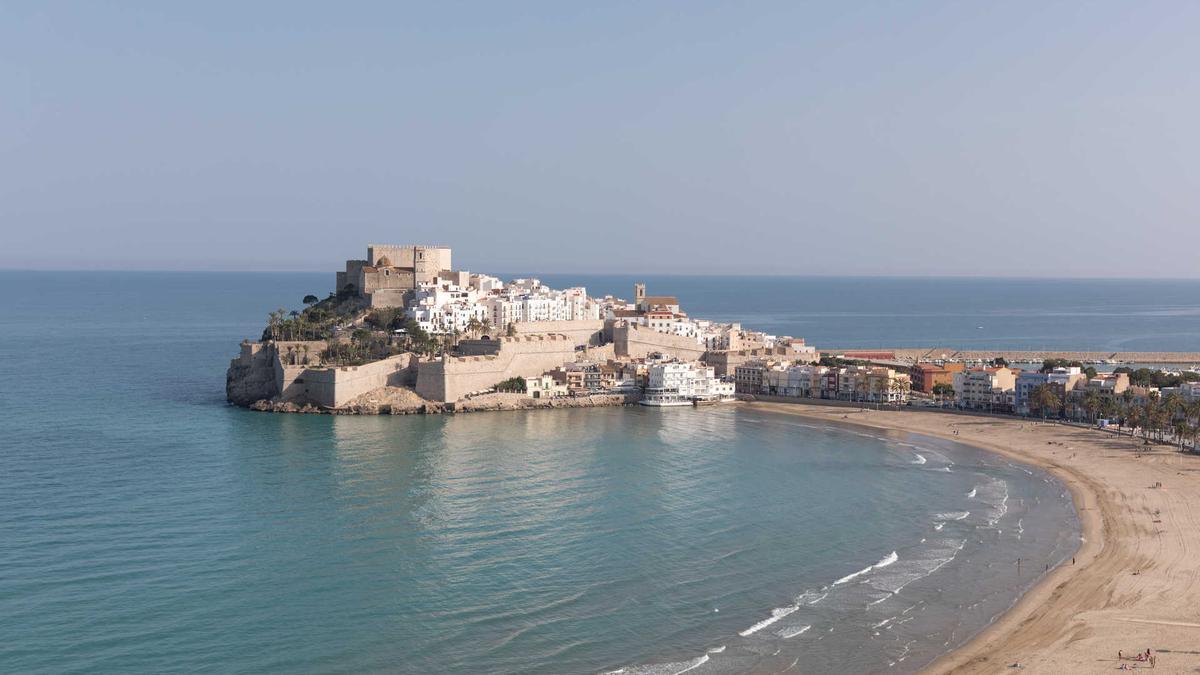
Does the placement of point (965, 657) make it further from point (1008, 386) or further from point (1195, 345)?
point (1195, 345)

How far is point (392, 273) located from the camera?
53.6 meters

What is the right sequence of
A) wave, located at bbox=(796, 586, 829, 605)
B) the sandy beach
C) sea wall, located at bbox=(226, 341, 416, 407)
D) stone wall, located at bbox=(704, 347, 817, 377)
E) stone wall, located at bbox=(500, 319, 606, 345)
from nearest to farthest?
the sandy beach → wave, located at bbox=(796, 586, 829, 605) → sea wall, located at bbox=(226, 341, 416, 407) → stone wall, located at bbox=(500, 319, 606, 345) → stone wall, located at bbox=(704, 347, 817, 377)

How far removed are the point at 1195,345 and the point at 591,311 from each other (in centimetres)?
4513

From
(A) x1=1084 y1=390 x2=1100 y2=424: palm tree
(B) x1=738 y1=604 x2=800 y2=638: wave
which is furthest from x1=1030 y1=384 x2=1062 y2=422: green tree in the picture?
(B) x1=738 y1=604 x2=800 y2=638: wave

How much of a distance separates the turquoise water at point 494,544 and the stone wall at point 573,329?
1231 centimetres

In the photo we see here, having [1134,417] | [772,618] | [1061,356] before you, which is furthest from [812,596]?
[1061,356]

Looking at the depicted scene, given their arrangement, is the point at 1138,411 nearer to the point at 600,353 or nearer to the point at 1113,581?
the point at 1113,581

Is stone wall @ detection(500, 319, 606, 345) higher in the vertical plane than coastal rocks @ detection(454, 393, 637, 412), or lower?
higher

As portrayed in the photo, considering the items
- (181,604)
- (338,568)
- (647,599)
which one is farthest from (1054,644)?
(181,604)

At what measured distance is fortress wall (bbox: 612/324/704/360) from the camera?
171 feet

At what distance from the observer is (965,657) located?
1638 centimetres

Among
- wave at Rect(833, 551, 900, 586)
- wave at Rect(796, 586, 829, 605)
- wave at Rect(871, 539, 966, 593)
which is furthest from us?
wave at Rect(833, 551, 900, 586)

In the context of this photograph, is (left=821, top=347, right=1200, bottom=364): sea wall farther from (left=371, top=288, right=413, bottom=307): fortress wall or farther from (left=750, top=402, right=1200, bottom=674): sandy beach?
(left=750, top=402, right=1200, bottom=674): sandy beach

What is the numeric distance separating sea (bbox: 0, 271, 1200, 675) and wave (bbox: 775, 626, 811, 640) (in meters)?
0.04
